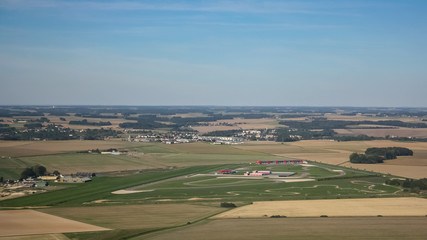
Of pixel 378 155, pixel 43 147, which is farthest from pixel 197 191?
pixel 43 147

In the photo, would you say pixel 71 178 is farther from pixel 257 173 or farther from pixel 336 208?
pixel 336 208

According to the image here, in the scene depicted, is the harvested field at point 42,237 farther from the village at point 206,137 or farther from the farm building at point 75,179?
the village at point 206,137

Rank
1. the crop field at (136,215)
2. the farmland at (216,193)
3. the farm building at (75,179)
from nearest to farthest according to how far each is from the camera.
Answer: the farmland at (216,193) → the crop field at (136,215) → the farm building at (75,179)

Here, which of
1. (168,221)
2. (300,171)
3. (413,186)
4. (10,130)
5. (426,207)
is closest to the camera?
(168,221)

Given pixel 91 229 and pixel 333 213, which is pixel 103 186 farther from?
pixel 333 213

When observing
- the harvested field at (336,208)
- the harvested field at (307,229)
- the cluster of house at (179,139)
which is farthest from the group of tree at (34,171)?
A: the cluster of house at (179,139)

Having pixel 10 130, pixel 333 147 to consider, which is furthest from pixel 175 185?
pixel 10 130
